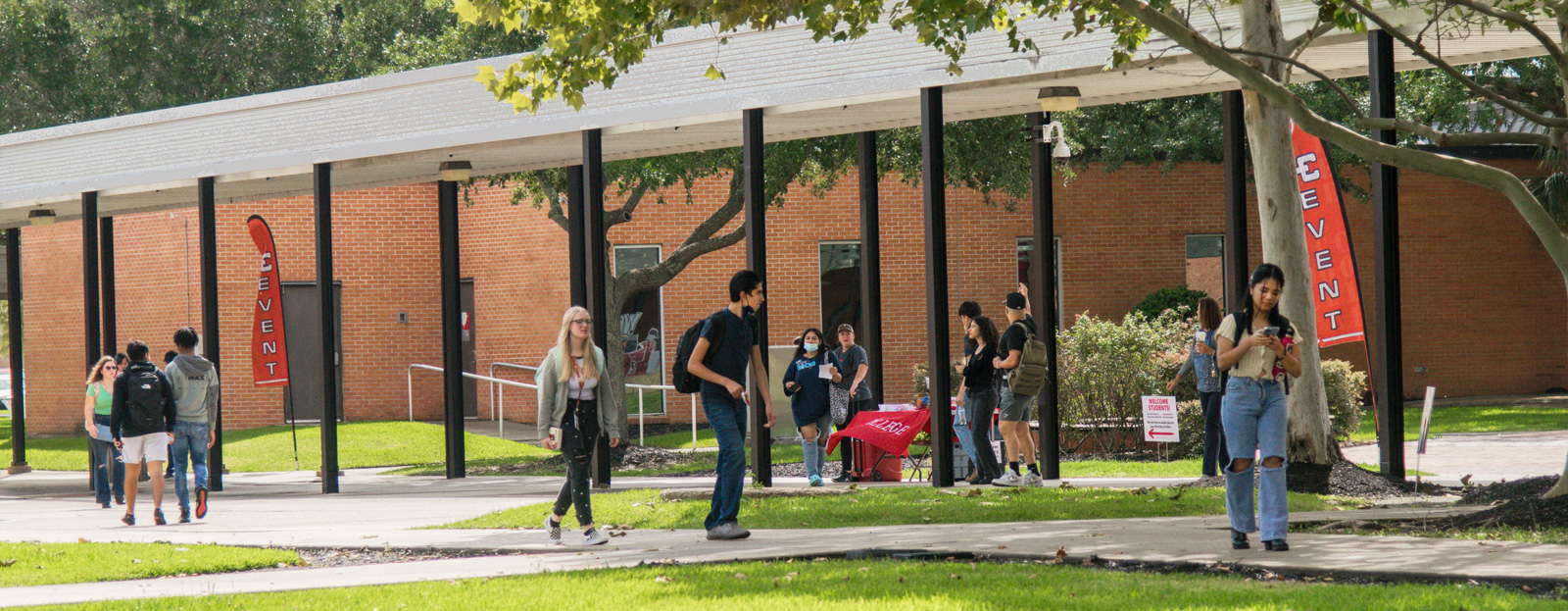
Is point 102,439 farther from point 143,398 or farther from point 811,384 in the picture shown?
point 811,384

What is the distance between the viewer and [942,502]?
9.81 meters

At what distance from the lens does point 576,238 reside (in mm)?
14695

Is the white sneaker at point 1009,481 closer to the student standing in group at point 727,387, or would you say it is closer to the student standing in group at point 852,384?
the student standing in group at point 852,384

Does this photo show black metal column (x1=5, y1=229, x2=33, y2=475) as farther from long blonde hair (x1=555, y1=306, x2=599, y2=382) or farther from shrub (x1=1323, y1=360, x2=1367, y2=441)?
shrub (x1=1323, y1=360, x2=1367, y2=441)

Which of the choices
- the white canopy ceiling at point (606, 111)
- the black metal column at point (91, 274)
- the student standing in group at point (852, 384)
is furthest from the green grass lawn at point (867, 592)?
the black metal column at point (91, 274)

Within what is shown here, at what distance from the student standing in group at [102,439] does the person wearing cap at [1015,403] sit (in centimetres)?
860

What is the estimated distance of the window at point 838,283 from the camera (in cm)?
2438

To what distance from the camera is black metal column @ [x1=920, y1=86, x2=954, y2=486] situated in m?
11.5

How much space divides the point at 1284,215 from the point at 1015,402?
2.55m

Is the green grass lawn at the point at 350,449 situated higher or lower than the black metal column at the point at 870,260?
lower

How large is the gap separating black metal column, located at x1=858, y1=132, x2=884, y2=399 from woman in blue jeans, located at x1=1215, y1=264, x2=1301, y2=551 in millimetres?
5670

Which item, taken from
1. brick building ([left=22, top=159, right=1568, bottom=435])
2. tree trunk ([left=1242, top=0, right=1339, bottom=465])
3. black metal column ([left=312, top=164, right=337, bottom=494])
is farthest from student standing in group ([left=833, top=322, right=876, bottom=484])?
brick building ([left=22, top=159, right=1568, bottom=435])

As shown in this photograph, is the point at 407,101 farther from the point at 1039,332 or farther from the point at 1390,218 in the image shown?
the point at 1390,218

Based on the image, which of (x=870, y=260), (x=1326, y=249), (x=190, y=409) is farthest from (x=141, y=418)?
(x=1326, y=249)
